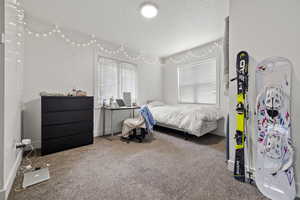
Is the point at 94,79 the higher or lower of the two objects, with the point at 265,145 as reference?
higher

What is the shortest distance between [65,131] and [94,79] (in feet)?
4.65

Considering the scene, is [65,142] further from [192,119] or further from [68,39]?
[192,119]

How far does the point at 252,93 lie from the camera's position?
1.48 m

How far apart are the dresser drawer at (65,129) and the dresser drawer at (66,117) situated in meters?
0.07

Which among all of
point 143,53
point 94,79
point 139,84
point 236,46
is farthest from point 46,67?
point 236,46

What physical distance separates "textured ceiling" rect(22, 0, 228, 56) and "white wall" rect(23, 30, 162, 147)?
1.64ft

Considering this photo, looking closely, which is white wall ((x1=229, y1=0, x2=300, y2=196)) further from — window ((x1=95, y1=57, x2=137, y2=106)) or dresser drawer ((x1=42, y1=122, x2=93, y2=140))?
window ((x1=95, y1=57, x2=137, y2=106))

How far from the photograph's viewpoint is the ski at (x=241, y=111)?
1.46 metres

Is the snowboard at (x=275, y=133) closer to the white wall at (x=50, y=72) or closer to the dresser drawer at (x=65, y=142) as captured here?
the dresser drawer at (x=65, y=142)

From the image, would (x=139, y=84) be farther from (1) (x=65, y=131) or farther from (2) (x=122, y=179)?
(2) (x=122, y=179)

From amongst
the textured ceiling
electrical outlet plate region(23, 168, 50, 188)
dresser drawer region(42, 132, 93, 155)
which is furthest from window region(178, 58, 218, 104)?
electrical outlet plate region(23, 168, 50, 188)

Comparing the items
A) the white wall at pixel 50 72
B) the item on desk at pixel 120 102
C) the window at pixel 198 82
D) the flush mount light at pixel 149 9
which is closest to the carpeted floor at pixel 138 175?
the white wall at pixel 50 72

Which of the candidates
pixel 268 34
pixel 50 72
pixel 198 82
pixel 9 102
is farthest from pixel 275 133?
pixel 50 72

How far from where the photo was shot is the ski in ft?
4.80
